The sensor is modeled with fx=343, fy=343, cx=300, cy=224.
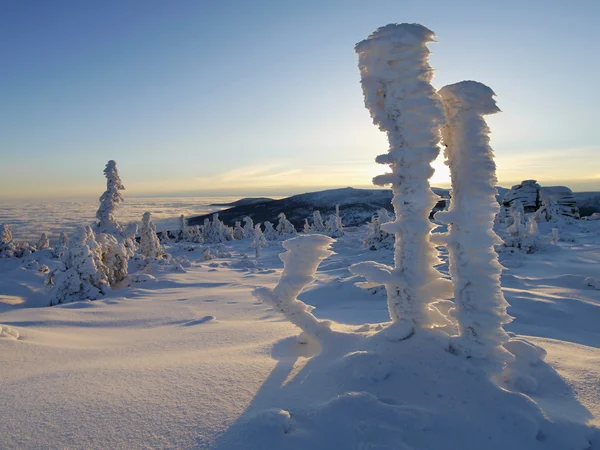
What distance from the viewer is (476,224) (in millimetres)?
3996

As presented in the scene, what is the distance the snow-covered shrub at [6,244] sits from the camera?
33.9 meters

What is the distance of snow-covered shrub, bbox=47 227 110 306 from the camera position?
1454 cm

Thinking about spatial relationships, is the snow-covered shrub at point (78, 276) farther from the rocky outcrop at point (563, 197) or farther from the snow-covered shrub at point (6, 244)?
the rocky outcrop at point (563, 197)

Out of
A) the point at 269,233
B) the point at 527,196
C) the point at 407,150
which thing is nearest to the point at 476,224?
the point at 407,150

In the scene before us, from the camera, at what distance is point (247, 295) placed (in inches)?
539

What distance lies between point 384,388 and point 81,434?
112 inches

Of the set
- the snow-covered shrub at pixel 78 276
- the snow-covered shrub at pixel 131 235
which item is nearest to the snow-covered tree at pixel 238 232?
the snow-covered shrub at pixel 131 235

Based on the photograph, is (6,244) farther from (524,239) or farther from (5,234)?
(524,239)

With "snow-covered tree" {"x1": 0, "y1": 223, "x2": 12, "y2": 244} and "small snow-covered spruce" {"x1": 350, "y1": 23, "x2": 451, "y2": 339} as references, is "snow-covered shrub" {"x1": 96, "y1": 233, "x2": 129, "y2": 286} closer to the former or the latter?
"small snow-covered spruce" {"x1": 350, "y1": 23, "x2": 451, "y2": 339}

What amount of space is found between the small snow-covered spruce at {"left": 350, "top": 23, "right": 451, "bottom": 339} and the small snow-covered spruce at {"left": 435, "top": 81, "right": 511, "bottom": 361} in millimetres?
297

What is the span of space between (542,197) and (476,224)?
4541cm

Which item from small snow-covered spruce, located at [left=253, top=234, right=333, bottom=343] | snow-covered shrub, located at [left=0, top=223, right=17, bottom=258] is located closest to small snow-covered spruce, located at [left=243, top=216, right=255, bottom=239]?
snow-covered shrub, located at [left=0, top=223, right=17, bottom=258]

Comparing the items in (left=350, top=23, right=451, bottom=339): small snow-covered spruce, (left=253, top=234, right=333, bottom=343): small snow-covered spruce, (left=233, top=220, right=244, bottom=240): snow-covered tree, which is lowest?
(left=233, top=220, right=244, bottom=240): snow-covered tree

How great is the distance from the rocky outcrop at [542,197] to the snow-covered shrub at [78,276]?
141ft
